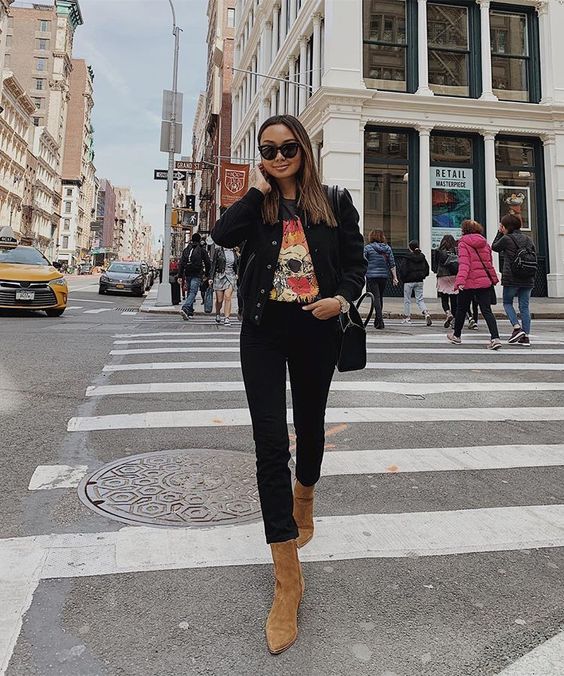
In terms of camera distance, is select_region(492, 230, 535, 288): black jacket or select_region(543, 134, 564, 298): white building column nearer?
select_region(492, 230, 535, 288): black jacket

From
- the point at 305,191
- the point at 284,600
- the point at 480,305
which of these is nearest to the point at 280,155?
the point at 305,191

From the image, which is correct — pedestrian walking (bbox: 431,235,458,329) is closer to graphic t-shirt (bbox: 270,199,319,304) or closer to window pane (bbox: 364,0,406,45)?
graphic t-shirt (bbox: 270,199,319,304)

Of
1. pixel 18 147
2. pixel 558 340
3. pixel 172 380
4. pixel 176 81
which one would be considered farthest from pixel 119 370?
pixel 18 147

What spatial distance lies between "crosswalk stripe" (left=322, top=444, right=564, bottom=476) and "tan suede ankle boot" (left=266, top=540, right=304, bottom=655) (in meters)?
1.58

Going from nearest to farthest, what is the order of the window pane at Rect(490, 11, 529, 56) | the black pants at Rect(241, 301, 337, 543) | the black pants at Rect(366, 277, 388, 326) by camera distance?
the black pants at Rect(241, 301, 337, 543)
the black pants at Rect(366, 277, 388, 326)
the window pane at Rect(490, 11, 529, 56)

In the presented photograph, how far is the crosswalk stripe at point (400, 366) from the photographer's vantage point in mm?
7539

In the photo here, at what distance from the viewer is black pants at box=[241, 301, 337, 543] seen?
2.28 metres

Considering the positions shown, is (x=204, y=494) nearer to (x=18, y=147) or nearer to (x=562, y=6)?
(x=562, y=6)

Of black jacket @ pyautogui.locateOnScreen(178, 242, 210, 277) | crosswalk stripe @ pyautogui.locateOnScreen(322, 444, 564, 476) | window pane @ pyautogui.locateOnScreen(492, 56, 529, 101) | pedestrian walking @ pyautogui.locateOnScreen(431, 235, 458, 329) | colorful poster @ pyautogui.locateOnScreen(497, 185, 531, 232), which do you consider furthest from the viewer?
window pane @ pyautogui.locateOnScreen(492, 56, 529, 101)

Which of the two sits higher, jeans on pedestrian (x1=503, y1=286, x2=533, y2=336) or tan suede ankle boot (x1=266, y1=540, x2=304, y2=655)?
jeans on pedestrian (x1=503, y1=286, x2=533, y2=336)

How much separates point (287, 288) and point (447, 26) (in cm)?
2424

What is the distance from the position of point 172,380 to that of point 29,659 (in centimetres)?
489

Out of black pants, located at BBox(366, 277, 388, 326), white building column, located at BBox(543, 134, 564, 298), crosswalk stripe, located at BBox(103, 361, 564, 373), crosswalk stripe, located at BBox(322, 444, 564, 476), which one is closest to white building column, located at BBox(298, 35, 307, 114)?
white building column, located at BBox(543, 134, 564, 298)

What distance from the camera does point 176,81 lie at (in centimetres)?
2036
